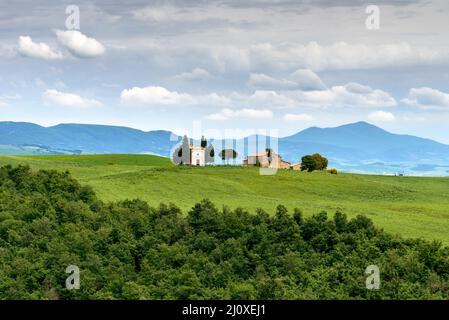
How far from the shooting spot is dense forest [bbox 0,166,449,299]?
105 ft

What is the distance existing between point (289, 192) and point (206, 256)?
44657 mm

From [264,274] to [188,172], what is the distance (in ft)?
187

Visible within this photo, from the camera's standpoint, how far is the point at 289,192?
82.1 m

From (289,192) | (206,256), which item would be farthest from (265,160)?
(206,256)

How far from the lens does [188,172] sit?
91.2 meters

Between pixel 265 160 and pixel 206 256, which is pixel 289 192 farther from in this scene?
pixel 206 256

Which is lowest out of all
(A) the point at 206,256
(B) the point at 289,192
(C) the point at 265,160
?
(A) the point at 206,256

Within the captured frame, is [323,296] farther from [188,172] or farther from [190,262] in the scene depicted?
[188,172]

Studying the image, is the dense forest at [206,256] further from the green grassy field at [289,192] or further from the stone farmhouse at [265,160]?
the stone farmhouse at [265,160]

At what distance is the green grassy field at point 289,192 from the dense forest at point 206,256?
34.1ft

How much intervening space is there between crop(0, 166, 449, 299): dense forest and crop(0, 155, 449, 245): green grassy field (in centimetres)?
1040

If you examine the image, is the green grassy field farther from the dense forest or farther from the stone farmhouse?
the stone farmhouse

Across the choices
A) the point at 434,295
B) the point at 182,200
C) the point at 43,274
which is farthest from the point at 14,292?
the point at 182,200
